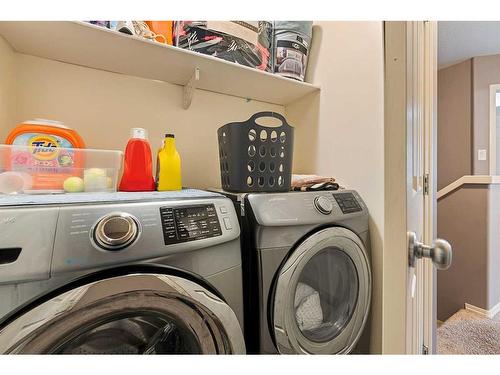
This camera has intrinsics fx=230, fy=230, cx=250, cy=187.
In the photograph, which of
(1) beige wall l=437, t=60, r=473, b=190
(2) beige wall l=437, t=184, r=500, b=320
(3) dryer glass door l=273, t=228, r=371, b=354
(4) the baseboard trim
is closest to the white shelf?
(3) dryer glass door l=273, t=228, r=371, b=354

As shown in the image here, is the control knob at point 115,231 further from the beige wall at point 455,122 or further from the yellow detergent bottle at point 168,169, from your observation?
the beige wall at point 455,122

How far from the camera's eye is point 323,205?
0.92m

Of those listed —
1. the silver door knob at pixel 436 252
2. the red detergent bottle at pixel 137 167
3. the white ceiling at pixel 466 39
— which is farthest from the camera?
the white ceiling at pixel 466 39

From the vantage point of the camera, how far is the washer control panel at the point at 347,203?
98cm

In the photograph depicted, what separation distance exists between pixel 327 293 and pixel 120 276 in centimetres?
88

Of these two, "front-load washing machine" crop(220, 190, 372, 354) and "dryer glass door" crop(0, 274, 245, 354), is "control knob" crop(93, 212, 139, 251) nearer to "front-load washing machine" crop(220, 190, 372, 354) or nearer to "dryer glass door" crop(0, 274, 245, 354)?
"dryer glass door" crop(0, 274, 245, 354)

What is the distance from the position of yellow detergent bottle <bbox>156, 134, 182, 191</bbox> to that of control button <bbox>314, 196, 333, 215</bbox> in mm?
584

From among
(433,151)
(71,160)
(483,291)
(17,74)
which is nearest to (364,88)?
(433,151)

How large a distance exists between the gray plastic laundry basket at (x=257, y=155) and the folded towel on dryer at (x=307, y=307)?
444mm

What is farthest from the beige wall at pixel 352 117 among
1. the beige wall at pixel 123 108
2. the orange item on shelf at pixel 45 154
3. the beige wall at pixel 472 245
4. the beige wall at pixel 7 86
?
the beige wall at pixel 472 245

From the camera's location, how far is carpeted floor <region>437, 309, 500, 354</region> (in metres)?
1.63

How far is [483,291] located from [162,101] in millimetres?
3112
